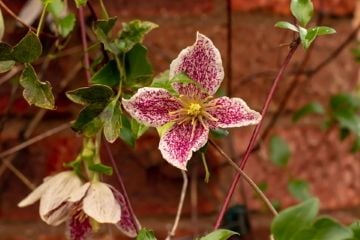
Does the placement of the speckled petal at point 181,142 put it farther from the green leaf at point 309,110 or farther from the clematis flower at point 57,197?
the green leaf at point 309,110

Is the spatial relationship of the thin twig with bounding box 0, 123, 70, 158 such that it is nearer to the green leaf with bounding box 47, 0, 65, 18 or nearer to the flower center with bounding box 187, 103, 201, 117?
the green leaf with bounding box 47, 0, 65, 18

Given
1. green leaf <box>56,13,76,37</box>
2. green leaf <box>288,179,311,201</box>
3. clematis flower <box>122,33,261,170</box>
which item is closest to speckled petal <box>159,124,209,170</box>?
clematis flower <box>122,33,261,170</box>

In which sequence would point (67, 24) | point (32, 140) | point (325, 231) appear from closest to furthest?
point (325, 231) → point (67, 24) → point (32, 140)

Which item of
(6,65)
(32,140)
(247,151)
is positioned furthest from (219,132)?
(32,140)

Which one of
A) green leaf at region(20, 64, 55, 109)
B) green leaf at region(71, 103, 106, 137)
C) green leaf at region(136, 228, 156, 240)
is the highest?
green leaf at region(20, 64, 55, 109)

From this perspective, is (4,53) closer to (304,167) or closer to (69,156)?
(69,156)

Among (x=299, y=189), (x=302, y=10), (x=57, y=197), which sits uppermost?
(x=302, y=10)

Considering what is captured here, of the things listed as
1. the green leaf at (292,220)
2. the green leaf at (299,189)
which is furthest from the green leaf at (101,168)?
the green leaf at (299,189)

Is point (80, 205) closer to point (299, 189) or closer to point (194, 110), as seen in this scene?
point (194, 110)
